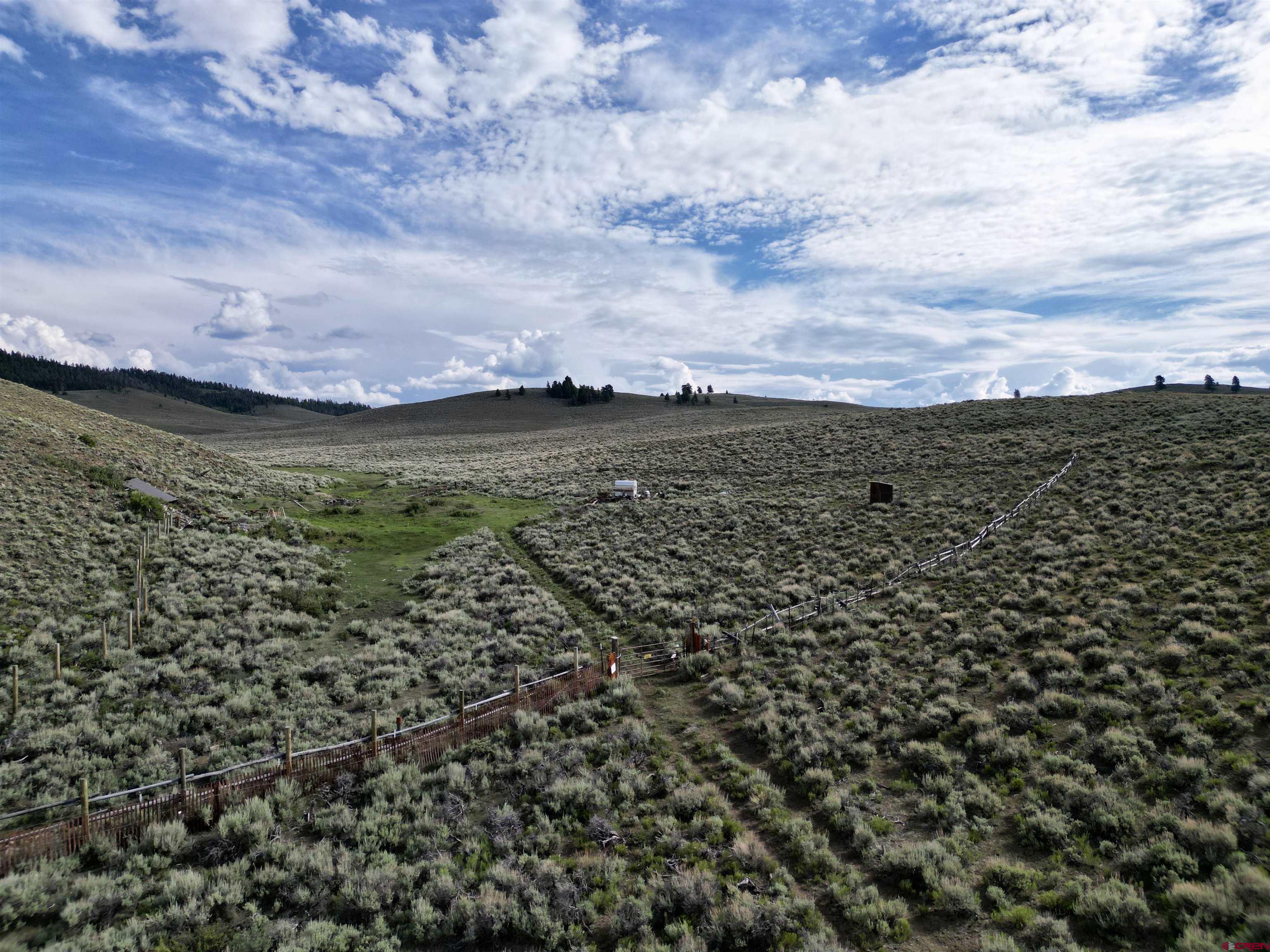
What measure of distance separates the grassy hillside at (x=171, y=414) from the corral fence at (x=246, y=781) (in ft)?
447

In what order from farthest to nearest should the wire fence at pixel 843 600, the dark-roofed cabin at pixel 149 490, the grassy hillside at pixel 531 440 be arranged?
the grassy hillside at pixel 531 440
the dark-roofed cabin at pixel 149 490
the wire fence at pixel 843 600

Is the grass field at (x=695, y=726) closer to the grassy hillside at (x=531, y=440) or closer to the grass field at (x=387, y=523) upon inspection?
the grass field at (x=387, y=523)

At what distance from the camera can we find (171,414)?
161375 millimetres

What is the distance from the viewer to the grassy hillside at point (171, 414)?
137375 mm

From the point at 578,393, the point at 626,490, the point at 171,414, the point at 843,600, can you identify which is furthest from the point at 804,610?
the point at 171,414

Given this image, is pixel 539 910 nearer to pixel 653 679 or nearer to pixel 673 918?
pixel 673 918

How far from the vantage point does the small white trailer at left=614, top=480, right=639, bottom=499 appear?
38.6 m

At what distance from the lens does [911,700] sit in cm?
1288

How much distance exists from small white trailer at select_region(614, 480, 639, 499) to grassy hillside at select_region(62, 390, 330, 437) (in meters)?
118

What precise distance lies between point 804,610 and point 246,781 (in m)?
15.7

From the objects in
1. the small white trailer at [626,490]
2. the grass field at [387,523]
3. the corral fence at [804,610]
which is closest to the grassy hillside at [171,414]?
the grass field at [387,523]

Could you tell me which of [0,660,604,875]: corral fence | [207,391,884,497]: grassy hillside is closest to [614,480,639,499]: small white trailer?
[207,391,884,497]: grassy hillside

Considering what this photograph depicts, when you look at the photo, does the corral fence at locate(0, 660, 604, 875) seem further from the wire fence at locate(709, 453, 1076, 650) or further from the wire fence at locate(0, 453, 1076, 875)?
the wire fence at locate(709, 453, 1076, 650)

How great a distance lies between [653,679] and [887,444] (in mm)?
39980
